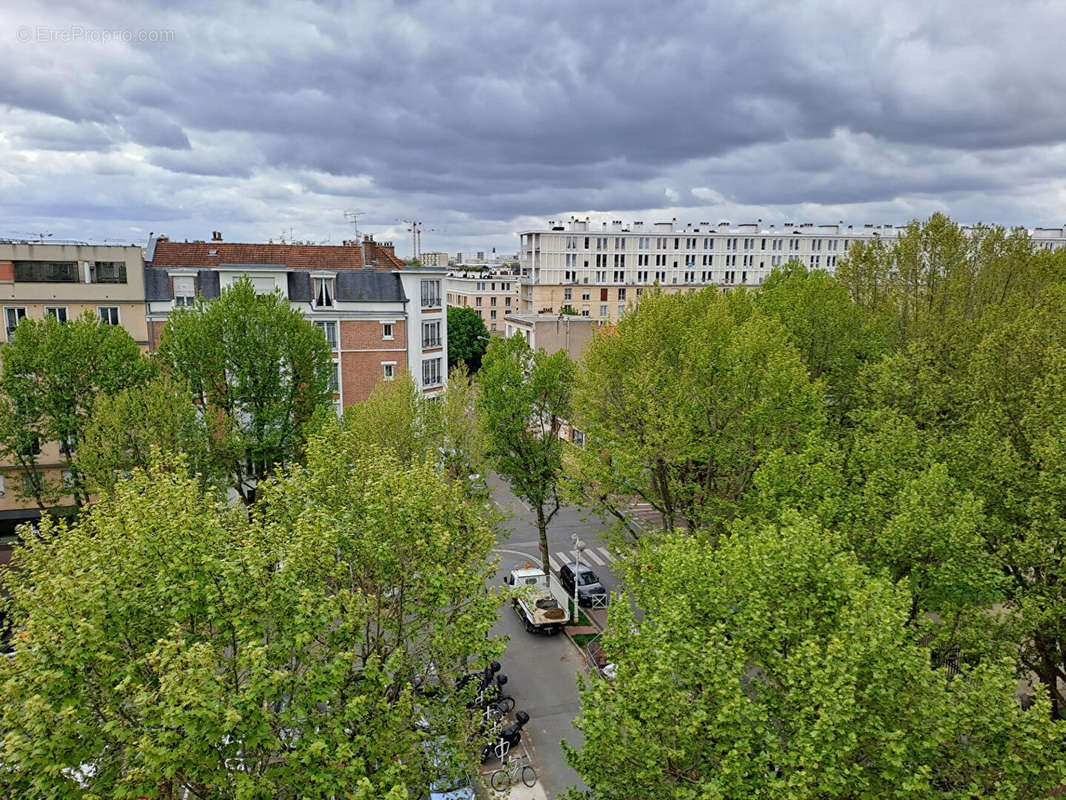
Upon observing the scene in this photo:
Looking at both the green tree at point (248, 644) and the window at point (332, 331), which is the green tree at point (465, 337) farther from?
the green tree at point (248, 644)

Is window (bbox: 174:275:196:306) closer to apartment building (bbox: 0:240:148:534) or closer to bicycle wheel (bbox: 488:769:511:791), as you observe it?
apartment building (bbox: 0:240:148:534)

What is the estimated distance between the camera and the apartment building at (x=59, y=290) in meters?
34.9

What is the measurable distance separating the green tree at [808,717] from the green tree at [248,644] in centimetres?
298

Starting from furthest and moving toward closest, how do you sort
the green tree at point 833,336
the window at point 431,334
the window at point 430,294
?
the window at point 431,334 < the window at point 430,294 < the green tree at point 833,336

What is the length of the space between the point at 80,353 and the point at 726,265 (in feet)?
322

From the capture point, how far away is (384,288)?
4384 centimetres

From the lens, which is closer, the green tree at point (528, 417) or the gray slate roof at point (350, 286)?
the green tree at point (528, 417)

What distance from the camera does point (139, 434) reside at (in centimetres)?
2481

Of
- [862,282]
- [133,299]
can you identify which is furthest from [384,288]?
[862,282]

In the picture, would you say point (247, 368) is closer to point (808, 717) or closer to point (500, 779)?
point (500, 779)

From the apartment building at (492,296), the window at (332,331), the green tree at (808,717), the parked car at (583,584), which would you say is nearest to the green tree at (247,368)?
the window at (332,331)

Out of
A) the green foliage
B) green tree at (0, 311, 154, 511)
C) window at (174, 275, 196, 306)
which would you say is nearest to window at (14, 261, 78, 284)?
window at (174, 275, 196, 306)

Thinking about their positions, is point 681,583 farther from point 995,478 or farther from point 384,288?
point 384,288

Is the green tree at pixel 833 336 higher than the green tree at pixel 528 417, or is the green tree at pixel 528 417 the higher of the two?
the green tree at pixel 833 336
